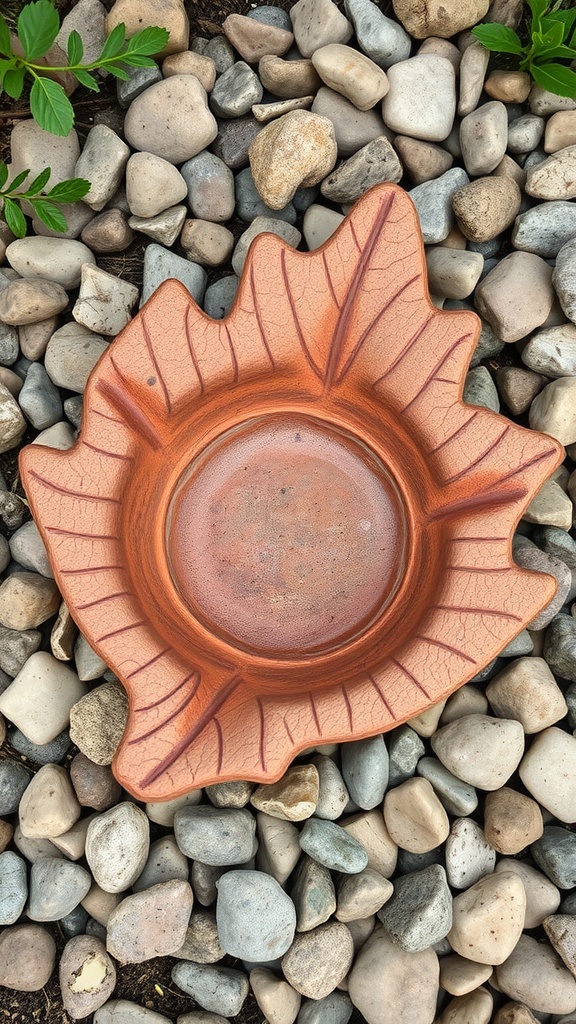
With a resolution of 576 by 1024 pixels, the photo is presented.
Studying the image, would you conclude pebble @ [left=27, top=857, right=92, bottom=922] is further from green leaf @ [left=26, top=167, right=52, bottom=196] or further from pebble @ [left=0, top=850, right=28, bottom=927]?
green leaf @ [left=26, top=167, right=52, bottom=196]

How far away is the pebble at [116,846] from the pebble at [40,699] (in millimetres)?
267

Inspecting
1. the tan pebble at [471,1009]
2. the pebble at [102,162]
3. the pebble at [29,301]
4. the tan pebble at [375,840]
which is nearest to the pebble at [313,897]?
the tan pebble at [375,840]

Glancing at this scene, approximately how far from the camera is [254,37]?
216 centimetres

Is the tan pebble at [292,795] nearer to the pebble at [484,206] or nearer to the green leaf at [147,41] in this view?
the pebble at [484,206]

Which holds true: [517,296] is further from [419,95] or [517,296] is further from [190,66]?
[190,66]

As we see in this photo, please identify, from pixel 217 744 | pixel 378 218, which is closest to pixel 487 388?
pixel 378 218

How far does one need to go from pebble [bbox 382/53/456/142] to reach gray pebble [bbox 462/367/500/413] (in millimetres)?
671

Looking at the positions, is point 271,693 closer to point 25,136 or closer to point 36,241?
point 36,241

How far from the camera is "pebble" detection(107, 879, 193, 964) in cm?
192

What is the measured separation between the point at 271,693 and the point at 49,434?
90 cm

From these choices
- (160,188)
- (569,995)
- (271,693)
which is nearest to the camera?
(271,693)

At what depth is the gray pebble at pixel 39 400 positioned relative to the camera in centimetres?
210

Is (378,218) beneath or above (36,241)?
above

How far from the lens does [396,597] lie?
6.12 feet
